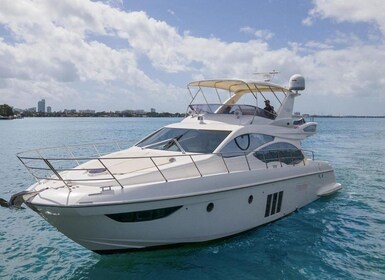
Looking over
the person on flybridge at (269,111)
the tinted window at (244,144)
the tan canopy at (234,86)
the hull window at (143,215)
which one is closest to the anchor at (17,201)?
the hull window at (143,215)

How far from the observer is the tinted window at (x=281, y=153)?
937 cm

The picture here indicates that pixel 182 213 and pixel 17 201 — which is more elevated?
pixel 17 201

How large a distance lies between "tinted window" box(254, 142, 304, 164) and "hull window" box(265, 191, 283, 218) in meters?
0.93

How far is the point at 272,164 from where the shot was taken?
9.41m

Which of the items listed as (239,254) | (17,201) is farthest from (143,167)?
(239,254)

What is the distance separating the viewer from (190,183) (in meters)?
7.20

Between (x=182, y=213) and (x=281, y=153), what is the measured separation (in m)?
4.17

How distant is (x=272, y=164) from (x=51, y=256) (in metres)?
5.86

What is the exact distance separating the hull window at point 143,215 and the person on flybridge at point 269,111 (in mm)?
5013

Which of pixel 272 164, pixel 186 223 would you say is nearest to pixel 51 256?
pixel 186 223

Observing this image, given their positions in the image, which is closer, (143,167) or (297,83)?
(143,167)

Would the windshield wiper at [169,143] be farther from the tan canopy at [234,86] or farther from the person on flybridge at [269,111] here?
the person on flybridge at [269,111]

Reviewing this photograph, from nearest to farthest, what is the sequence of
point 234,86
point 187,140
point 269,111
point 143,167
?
1. point 143,167
2. point 187,140
3. point 269,111
4. point 234,86

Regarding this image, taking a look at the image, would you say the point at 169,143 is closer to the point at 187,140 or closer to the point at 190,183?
the point at 187,140
